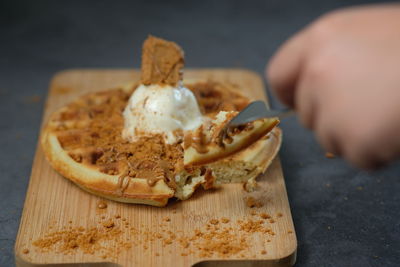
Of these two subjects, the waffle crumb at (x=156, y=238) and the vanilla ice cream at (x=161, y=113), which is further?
the vanilla ice cream at (x=161, y=113)

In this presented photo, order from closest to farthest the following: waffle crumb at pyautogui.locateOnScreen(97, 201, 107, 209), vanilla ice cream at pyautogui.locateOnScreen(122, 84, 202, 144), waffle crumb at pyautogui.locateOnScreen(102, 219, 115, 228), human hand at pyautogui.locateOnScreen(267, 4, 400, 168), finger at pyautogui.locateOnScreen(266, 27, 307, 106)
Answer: human hand at pyautogui.locateOnScreen(267, 4, 400, 168), finger at pyautogui.locateOnScreen(266, 27, 307, 106), waffle crumb at pyautogui.locateOnScreen(102, 219, 115, 228), waffle crumb at pyautogui.locateOnScreen(97, 201, 107, 209), vanilla ice cream at pyautogui.locateOnScreen(122, 84, 202, 144)

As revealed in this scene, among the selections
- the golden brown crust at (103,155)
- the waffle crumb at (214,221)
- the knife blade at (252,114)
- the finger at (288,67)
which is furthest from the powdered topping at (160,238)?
the finger at (288,67)

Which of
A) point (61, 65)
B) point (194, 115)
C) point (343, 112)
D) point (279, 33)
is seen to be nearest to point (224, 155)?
point (194, 115)

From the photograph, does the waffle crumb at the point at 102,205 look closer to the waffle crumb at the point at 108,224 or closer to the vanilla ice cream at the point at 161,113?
the waffle crumb at the point at 108,224

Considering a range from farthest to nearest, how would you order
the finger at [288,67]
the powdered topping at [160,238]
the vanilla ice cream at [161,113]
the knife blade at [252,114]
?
the vanilla ice cream at [161,113], the powdered topping at [160,238], the knife blade at [252,114], the finger at [288,67]

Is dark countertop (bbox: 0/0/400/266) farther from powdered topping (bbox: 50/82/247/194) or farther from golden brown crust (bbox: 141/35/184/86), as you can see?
golden brown crust (bbox: 141/35/184/86)

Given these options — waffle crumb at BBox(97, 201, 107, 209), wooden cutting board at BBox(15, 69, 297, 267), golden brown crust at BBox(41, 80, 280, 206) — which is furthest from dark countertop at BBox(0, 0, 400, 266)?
waffle crumb at BBox(97, 201, 107, 209)

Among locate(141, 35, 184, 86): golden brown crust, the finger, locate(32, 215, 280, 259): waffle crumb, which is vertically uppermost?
the finger
